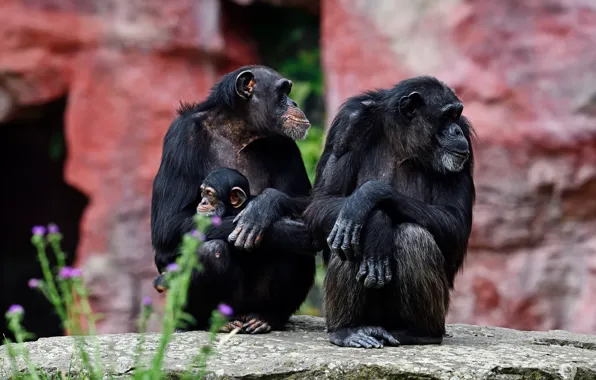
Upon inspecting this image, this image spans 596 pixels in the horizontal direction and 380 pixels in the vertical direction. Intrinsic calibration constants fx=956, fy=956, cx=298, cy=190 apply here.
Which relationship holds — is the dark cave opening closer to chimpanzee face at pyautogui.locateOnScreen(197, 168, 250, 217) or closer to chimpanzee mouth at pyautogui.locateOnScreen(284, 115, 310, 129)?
chimpanzee mouth at pyautogui.locateOnScreen(284, 115, 310, 129)

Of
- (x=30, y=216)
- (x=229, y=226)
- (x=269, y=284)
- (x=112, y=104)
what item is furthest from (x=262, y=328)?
(x=30, y=216)

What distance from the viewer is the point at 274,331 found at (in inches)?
244

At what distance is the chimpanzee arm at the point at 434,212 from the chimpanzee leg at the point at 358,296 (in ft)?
0.33

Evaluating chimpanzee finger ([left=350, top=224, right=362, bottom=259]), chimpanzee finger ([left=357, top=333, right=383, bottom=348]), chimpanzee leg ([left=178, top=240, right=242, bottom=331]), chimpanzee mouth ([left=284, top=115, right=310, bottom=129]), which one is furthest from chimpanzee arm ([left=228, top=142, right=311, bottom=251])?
chimpanzee finger ([left=357, top=333, right=383, bottom=348])

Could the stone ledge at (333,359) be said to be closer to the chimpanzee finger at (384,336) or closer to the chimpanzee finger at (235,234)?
the chimpanzee finger at (384,336)

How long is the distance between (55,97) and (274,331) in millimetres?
7244

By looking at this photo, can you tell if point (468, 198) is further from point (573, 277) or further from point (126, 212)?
point (126, 212)

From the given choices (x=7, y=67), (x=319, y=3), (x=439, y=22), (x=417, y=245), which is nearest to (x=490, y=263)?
(x=439, y=22)

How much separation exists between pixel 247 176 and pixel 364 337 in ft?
5.17

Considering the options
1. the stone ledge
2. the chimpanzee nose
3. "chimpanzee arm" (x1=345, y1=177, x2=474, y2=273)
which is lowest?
the stone ledge

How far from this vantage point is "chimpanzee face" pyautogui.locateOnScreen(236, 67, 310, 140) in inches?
257

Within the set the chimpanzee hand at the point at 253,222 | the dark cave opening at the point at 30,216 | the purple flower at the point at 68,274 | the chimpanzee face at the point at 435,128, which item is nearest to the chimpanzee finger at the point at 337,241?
the chimpanzee hand at the point at 253,222

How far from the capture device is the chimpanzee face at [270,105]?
6.52m

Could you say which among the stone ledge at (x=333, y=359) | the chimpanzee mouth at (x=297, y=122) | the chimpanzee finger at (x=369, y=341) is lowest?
the stone ledge at (x=333, y=359)
